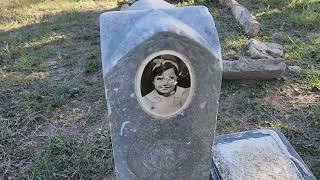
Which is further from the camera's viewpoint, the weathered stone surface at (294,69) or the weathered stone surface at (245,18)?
the weathered stone surface at (245,18)

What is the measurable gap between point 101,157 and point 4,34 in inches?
138

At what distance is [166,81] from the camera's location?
98.0 inches

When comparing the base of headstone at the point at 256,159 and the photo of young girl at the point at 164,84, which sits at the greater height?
the photo of young girl at the point at 164,84

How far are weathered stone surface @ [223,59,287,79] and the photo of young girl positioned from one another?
2448mm

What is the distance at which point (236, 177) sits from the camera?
316 centimetres

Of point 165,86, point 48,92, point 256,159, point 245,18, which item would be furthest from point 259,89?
point 165,86

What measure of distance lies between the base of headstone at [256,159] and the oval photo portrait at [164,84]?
0.91m

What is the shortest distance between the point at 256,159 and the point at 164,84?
1.23 meters

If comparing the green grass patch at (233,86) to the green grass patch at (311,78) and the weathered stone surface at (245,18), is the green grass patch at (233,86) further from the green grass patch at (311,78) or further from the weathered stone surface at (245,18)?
the weathered stone surface at (245,18)

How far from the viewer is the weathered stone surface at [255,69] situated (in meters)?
4.89

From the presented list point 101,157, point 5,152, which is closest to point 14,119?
point 5,152

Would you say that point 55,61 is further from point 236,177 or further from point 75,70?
point 236,177

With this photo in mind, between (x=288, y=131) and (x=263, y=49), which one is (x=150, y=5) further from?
(x=263, y=49)

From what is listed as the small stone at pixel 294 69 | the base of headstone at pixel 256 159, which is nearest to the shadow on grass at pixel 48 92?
the base of headstone at pixel 256 159
